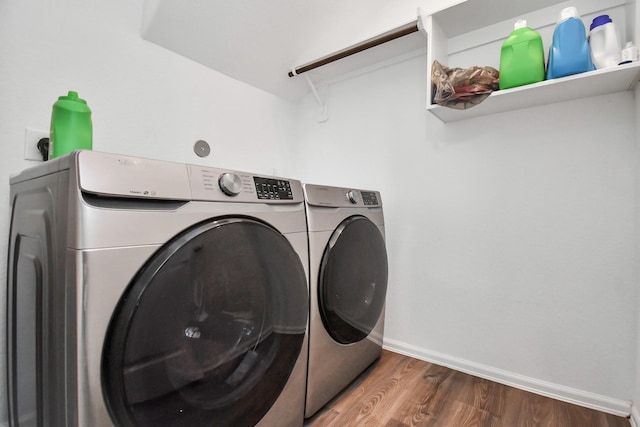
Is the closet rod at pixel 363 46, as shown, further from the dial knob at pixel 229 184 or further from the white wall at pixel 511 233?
the dial knob at pixel 229 184

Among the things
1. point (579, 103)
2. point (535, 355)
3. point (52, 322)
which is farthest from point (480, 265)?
point (52, 322)

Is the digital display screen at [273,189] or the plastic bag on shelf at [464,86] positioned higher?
the plastic bag on shelf at [464,86]

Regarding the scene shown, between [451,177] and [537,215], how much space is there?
0.44 meters

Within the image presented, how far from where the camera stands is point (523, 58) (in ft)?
4.06

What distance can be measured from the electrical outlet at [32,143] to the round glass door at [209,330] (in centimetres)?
90

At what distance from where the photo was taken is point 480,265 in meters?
1.55

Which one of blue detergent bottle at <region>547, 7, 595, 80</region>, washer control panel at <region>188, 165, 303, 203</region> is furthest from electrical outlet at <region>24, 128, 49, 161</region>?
blue detergent bottle at <region>547, 7, 595, 80</region>

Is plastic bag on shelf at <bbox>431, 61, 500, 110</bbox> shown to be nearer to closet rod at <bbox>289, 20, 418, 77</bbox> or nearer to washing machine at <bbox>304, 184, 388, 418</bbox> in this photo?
closet rod at <bbox>289, 20, 418, 77</bbox>

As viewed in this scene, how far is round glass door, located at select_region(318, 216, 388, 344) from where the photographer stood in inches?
46.9

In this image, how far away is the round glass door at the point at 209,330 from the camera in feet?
2.06

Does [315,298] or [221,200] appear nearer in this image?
[221,200]

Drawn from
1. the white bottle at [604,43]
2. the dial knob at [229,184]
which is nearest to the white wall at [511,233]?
the white bottle at [604,43]

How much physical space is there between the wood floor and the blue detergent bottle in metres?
1.40

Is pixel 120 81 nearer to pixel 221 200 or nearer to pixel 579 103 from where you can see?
pixel 221 200
